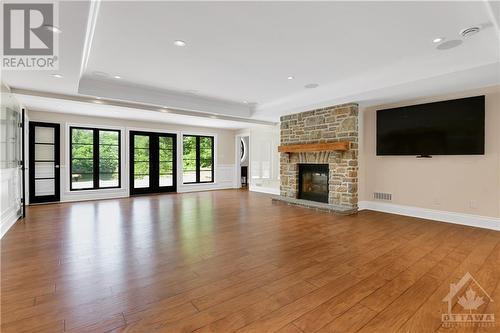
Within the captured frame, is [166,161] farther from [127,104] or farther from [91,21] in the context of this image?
[91,21]

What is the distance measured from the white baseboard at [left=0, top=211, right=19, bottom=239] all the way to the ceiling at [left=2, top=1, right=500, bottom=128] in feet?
7.49

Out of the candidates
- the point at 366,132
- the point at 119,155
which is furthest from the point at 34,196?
the point at 366,132

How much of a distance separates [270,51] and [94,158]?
644 centimetres

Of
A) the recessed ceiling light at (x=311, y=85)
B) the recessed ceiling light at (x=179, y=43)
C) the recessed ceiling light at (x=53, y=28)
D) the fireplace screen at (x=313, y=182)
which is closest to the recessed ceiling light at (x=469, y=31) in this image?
the recessed ceiling light at (x=311, y=85)

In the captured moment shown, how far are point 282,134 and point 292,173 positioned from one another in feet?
4.00

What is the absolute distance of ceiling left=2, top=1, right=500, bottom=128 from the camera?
105 inches

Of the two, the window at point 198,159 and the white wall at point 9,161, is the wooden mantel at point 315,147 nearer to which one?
the window at point 198,159

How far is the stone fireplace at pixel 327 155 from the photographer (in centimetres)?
573

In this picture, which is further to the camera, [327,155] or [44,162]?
[44,162]

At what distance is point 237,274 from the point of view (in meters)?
2.63

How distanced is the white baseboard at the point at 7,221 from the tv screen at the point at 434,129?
721 centimetres

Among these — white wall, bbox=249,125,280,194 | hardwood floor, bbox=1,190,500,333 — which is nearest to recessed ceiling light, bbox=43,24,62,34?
hardwood floor, bbox=1,190,500,333

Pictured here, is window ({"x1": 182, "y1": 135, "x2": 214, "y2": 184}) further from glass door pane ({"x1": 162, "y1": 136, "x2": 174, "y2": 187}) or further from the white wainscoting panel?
glass door pane ({"x1": 162, "y1": 136, "x2": 174, "y2": 187})

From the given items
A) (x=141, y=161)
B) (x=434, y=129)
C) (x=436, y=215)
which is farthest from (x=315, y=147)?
(x=141, y=161)
